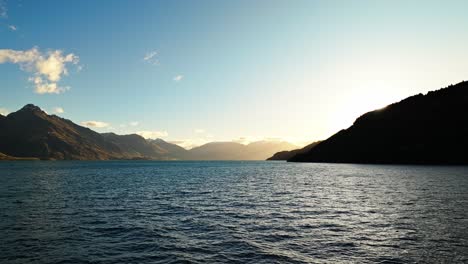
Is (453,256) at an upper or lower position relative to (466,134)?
lower

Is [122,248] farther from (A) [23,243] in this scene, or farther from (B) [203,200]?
(B) [203,200]

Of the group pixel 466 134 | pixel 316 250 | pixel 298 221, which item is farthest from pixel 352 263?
pixel 466 134

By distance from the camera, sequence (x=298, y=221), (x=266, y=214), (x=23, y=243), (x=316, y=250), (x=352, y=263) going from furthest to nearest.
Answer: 1. (x=266, y=214)
2. (x=298, y=221)
3. (x=23, y=243)
4. (x=316, y=250)
5. (x=352, y=263)

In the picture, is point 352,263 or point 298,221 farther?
point 298,221

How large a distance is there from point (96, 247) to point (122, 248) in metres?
2.42

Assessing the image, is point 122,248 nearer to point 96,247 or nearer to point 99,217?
point 96,247

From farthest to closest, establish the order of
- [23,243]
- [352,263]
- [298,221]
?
[298,221], [23,243], [352,263]

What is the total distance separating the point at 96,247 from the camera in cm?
2698

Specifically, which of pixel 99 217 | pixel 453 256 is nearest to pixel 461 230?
pixel 453 256

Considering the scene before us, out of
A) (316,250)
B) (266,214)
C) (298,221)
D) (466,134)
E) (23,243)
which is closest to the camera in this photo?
(316,250)

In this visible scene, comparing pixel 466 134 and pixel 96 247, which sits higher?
pixel 466 134

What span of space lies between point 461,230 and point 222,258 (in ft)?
85.0

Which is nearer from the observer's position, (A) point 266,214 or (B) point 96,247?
(B) point 96,247

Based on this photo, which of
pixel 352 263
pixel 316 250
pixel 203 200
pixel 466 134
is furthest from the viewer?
pixel 466 134
